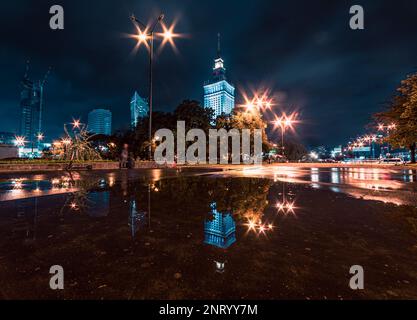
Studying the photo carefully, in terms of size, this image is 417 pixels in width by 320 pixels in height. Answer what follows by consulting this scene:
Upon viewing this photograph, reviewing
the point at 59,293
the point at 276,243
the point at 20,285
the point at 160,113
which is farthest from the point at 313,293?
the point at 160,113

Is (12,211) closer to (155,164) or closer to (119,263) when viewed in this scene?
(119,263)

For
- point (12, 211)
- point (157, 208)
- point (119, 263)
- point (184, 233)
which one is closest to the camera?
point (119, 263)

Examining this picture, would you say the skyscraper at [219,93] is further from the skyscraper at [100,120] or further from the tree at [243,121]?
the skyscraper at [100,120]

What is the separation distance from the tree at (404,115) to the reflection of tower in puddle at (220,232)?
989 inches

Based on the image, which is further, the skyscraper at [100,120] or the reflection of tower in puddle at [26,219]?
the skyscraper at [100,120]

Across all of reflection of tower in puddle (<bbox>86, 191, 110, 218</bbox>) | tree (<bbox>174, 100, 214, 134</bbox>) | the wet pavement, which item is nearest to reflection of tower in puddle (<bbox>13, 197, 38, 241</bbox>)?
the wet pavement

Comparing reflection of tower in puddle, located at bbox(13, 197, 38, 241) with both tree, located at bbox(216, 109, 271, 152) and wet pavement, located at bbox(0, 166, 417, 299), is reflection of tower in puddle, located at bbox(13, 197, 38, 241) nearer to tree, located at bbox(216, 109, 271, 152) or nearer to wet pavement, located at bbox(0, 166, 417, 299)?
wet pavement, located at bbox(0, 166, 417, 299)

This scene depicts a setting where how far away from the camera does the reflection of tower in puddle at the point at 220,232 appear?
263 centimetres

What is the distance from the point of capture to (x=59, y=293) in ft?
6.42

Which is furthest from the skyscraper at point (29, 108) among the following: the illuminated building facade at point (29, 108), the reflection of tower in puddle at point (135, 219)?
the reflection of tower in puddle at point (135, 219)

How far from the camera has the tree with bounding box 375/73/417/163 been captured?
A: 21016 mm

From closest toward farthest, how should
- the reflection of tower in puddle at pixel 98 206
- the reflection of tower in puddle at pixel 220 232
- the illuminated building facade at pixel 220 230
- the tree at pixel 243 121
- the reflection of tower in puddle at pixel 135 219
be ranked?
the reflection of tower in puddle at pixel 220 232 → the illuminated building facade at pixel 220 230 → the reflection of tower in puddle at pixel 135 219 → the reflection of tower in puddle at pixel 98 206 → the tree at pixel 243 121

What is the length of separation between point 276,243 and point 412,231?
251cm

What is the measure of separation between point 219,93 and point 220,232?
14603 cm
